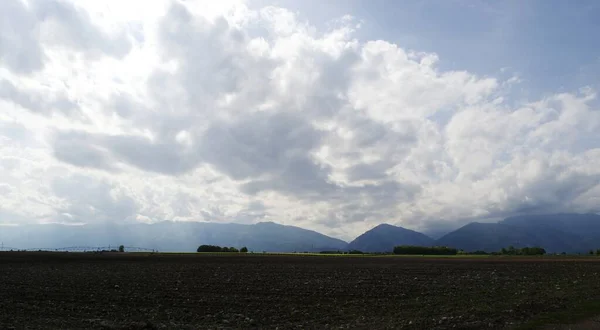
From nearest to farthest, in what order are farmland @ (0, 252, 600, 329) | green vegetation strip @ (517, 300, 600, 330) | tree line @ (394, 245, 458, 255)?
green vegetation strip @ (517, 300, 600, 330)
farmland @ (0, 252, 600, 329)
tree line @ (394, 245, 458, 255)

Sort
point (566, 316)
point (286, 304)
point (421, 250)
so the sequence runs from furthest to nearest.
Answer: point (421, 250) → point (286, 304) → point (566, 316)

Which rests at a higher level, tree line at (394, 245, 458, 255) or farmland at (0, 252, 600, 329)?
tree line at (394, 245, 458, 255)

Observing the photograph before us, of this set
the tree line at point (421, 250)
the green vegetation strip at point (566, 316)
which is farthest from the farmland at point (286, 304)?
the tree line at point (421, 250)

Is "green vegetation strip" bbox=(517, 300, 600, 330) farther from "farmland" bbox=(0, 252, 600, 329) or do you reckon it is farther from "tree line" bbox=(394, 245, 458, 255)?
"tree line" bbox=(394, 245, 458, 255)

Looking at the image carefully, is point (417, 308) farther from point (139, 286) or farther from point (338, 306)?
point (139, 286)

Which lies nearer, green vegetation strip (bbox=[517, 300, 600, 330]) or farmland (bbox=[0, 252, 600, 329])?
green vegetation strip (bbox=[517, 300, 600, 330])

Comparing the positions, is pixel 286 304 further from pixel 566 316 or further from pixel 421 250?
pixel 421 250

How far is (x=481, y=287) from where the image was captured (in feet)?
120

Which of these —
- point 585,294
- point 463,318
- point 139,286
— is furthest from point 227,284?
point 585,294

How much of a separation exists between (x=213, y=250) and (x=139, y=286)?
15742 centimetres

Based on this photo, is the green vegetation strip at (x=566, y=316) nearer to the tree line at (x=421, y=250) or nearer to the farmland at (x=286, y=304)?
the farmland at (x=286, y=304)

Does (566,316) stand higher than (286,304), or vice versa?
(286,304)

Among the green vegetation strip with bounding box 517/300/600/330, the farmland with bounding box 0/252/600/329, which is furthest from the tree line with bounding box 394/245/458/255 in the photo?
the green vegetation strip with bounding box 517/300/600/330

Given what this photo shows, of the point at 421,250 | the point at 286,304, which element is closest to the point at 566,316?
the point at 286,304
